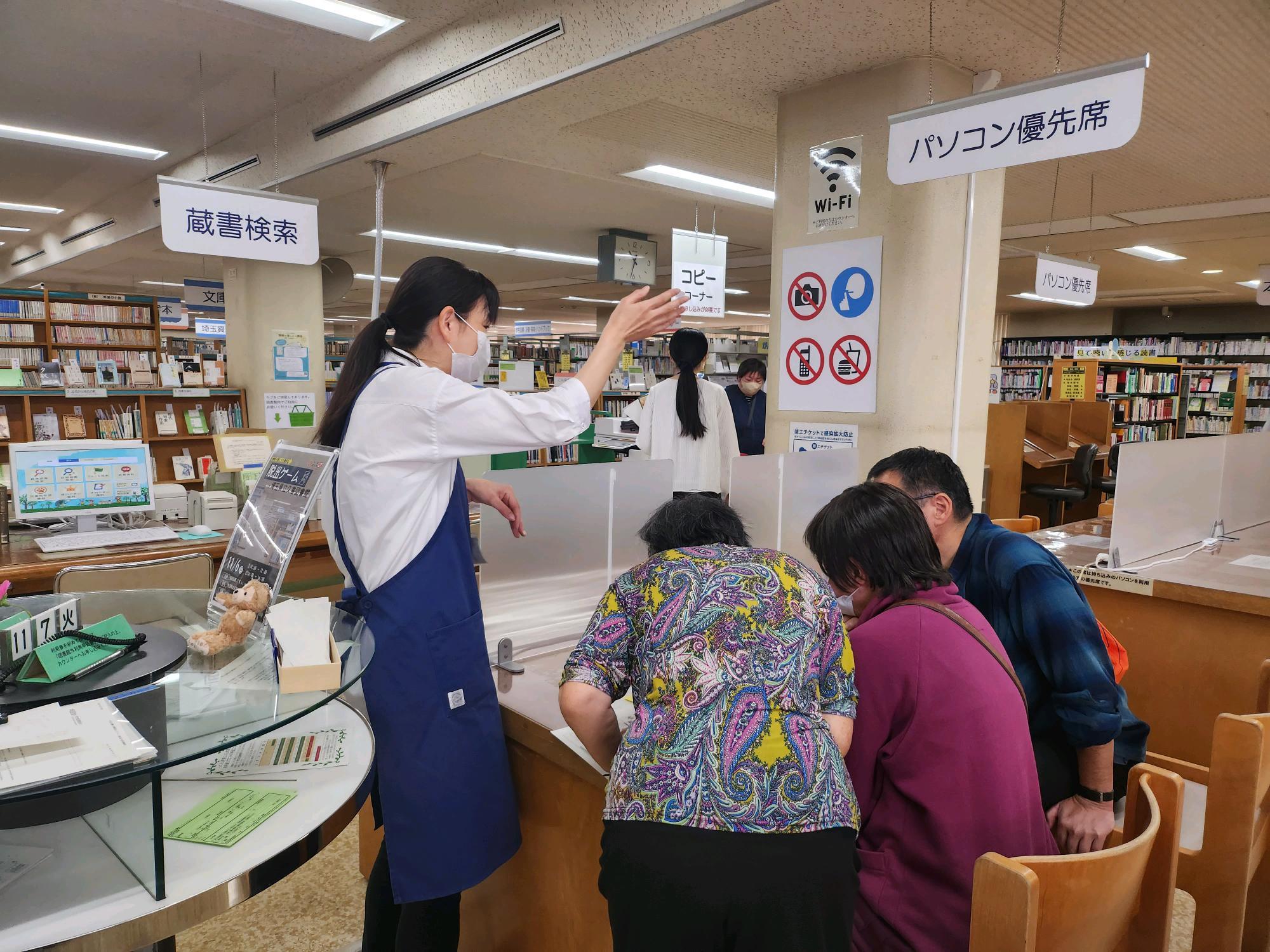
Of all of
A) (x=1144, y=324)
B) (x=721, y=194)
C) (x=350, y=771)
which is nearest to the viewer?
(x=350, y=771)

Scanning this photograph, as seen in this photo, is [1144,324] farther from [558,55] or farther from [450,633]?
[450,633]

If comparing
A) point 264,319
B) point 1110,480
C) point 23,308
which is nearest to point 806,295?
point 264,319

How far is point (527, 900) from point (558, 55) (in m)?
3.21

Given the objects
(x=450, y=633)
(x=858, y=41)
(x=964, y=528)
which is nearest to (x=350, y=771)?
(x=450, y=633)

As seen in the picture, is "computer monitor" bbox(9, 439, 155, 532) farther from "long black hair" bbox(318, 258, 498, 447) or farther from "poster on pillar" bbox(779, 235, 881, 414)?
"poster on pillar" bbox(779, 235, 881, 414)

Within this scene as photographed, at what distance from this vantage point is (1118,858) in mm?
1069

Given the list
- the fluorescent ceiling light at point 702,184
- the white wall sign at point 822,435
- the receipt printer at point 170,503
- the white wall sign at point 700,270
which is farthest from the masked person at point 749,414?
the receipt printer at point 170,503

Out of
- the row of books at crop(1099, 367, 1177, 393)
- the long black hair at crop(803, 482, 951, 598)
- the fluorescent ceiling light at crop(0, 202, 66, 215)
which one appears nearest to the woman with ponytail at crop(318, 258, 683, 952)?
the long black hair at crop(803, 482, 951, 598)

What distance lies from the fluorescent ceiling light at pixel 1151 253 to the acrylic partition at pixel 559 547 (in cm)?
766

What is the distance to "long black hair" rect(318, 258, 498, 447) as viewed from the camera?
1585 mm

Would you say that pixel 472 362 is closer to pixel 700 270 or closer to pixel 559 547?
pixel 559 547

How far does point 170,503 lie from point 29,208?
6.06 meters

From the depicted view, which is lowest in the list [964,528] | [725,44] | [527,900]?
[527,900]

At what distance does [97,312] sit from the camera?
32.2ft
